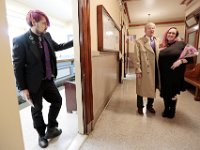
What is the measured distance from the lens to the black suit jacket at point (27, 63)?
1371 millimetres

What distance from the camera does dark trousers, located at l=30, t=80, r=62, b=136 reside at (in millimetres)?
1531

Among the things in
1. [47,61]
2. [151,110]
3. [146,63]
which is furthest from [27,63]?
[151,110]

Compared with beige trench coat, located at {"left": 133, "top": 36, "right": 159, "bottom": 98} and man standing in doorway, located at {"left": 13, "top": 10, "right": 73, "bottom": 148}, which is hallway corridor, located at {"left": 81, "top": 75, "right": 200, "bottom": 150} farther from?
man standing in doorway, located at {"left": 13, "top": 10, "right": 73, "bottom": 148}

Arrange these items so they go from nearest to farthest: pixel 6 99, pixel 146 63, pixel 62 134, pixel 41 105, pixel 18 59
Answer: pixel 6 99 → pixel 18 59 → pixel 41 105 → pixel 62 134 → pixel 146 63

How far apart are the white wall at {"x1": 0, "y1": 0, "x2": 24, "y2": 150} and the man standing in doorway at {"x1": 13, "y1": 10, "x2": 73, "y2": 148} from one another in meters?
0.83

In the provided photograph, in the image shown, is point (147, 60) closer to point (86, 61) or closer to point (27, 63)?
point (86, 61)

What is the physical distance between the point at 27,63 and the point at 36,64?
0.08m

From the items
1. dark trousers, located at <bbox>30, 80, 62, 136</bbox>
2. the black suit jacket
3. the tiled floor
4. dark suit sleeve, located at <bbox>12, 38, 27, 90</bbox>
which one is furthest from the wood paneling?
dark suit sleeve, located at <bbox>12, 38, 27, 90</bbox>

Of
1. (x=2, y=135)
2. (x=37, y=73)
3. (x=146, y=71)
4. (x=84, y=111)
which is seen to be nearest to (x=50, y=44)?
(x=37, y=73)

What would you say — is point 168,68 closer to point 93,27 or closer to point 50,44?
point 93,27

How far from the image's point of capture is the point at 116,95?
3408 millimetres

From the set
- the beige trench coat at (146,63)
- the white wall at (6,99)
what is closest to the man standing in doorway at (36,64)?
the white wall at (6,99)

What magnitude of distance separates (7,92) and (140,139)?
1540 mm

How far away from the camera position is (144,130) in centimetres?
190
